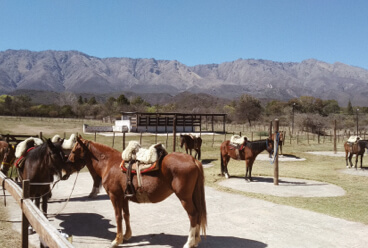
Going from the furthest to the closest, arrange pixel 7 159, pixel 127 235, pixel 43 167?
pixel 7 159, pixel 43 167, pixel 127 235

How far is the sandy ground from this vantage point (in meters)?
5.98

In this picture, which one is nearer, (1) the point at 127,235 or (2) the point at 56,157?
(1) the point at 127,235

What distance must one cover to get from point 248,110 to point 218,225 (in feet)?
272

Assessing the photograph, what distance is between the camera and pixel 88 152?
6285mm

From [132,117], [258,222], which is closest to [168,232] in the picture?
[258,222]

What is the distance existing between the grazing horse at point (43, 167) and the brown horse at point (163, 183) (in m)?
0.58

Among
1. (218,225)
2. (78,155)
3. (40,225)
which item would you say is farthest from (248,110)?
(40,225)

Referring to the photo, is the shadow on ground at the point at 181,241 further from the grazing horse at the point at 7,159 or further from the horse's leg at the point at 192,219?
the grazing horse at the point at 7,159

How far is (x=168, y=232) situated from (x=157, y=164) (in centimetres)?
174

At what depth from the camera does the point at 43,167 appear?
6.62 metres

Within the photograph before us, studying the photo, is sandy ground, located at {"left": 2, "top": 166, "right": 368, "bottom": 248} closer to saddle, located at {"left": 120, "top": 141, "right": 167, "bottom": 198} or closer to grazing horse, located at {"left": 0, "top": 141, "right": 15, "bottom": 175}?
grazing horse, located at {"left": 0, "top": 141, "right": 15, "bottom": 175}

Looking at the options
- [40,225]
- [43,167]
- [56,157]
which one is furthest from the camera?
[43,167]

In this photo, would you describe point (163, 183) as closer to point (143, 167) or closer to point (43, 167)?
point (143, 167)

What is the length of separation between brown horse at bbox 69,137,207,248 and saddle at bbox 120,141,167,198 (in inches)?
3.1
